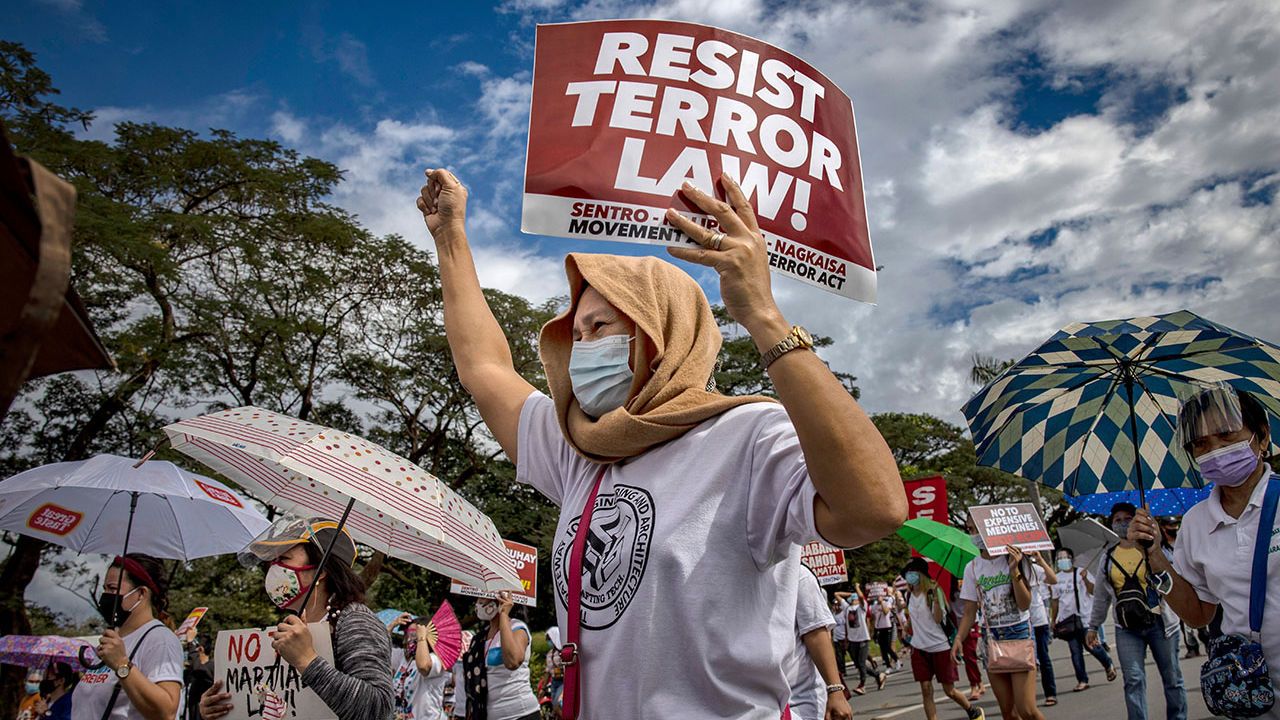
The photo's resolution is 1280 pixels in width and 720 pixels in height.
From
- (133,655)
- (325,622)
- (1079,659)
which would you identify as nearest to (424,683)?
(133,655)

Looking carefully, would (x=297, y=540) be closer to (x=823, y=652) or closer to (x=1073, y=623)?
(x=823, y=652)

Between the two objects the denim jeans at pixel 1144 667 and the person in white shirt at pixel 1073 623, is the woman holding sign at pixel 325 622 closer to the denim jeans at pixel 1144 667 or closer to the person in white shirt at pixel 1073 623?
the denim jeans at pixel 1144 667

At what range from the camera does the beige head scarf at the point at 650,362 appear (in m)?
1.87

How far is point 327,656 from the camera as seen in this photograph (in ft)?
11.7

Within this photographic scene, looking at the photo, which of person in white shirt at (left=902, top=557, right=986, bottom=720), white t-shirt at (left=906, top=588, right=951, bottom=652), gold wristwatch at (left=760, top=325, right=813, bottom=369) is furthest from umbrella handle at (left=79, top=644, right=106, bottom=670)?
white t-shirt at (left=906, top=588, right=951, bottom=652)

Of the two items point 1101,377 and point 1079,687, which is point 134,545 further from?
point 1079,687

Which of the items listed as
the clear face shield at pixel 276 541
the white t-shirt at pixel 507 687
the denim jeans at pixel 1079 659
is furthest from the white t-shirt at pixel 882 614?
the clear face shield at pixel 276 541

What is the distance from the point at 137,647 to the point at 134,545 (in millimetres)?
1662

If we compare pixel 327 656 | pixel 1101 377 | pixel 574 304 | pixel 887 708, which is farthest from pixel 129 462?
pixel 887 708

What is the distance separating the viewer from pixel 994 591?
8.21 meters

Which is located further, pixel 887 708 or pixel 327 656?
pixel 887 708

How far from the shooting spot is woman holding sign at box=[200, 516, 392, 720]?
3.40 meters

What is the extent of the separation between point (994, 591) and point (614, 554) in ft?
24.4

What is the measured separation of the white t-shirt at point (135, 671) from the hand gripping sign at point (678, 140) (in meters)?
3.78
